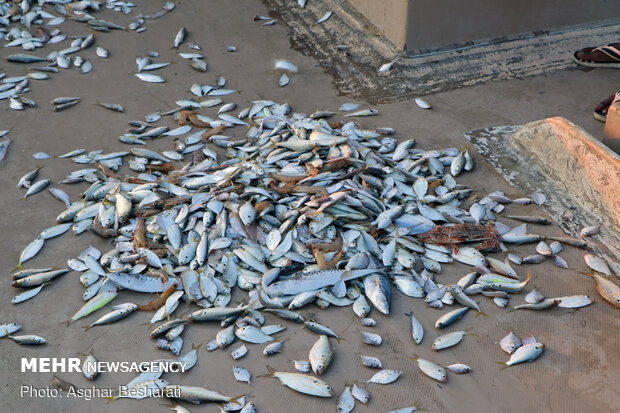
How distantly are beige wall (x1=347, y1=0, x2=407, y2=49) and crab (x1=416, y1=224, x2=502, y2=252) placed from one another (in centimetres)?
243

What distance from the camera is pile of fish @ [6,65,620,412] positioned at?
3.02 metres

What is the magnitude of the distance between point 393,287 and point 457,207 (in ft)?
2.81

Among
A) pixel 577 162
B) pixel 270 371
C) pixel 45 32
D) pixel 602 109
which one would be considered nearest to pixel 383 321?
pixel 270 371

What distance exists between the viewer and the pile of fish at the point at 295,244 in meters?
3.02

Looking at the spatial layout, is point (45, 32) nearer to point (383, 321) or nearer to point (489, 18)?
point (489, 18)

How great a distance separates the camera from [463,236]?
3.52 metres

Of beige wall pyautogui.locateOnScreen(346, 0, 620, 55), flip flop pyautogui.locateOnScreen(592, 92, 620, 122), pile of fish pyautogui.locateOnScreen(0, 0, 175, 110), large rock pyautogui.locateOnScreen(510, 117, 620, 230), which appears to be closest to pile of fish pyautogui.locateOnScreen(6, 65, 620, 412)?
large rock pyautogui.locateOnScreen(510, 117, 620, 230)

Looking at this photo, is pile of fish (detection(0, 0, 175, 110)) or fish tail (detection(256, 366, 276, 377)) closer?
fish tail (detection(256, 366, 276, 377))

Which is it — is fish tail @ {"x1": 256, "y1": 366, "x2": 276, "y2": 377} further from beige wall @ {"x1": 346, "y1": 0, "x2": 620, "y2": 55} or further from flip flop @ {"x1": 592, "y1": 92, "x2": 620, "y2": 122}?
beige wall @ {"x1": 346, "y1": 0, "x2": 620, "y2": 55}

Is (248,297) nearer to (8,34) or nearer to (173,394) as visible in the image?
(173,394)

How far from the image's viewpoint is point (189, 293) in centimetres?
321

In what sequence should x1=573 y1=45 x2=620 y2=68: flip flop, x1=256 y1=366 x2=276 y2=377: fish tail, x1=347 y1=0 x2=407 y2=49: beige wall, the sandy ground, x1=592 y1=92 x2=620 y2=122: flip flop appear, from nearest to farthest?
the sandy ground
x1=256 y1=366 x2=276 y2=377: fish tail
x1=592 y1=92 x2=620 y2=122: flip flop
x1=573 y1=45 x2=620 y2=68: flip flop
x1=347 y1=0 x2=407 y2=49: beige wall

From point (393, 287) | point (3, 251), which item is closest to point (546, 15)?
point (393, 287)

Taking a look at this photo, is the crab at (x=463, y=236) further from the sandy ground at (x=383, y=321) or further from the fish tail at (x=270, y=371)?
the fish tail at (x=270, y=371)
